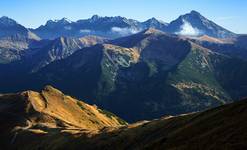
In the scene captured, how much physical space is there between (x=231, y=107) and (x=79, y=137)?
82233mm

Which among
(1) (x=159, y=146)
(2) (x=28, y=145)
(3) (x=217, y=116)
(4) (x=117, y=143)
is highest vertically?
(3) (x=217, y=116)

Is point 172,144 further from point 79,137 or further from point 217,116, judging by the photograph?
point 79,137

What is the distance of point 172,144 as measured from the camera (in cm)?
9619

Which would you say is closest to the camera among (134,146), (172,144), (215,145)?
(215,145)

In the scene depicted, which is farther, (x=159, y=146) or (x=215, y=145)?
(x=159, y=146)

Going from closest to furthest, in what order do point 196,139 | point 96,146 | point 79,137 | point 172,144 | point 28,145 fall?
point 196,139
point 172,144
point 96,146
point 79,137
point 28,145

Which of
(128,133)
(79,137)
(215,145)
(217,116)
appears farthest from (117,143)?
(215,145)

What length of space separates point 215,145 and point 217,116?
2803 centimetres

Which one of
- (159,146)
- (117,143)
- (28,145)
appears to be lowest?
(28,145)

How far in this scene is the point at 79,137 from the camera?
17438 centimetres

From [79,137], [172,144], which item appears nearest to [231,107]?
[172,144]

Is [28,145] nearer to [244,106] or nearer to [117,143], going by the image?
[117,143]

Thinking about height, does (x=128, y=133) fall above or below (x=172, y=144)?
below

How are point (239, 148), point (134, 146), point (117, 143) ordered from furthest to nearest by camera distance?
1. point (117, 143)
2. point (134, 146)
3. point (239, 148)
